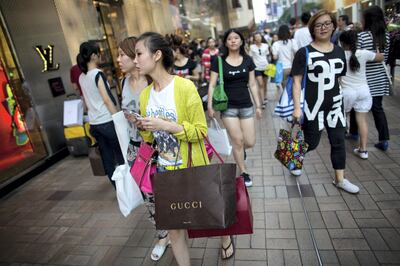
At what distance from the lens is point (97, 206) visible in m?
3.99

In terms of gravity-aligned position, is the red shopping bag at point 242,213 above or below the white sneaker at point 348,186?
above

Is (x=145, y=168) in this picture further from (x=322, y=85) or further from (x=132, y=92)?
(x=322, y=85)

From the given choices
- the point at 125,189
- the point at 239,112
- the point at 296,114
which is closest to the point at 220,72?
the point at 239,112

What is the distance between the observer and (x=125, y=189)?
2.26m

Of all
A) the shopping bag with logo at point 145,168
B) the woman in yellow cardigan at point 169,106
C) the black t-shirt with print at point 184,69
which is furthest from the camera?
the black t-shirt with print at point 184,69

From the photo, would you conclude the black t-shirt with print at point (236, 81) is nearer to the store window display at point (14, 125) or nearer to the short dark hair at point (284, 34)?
the short dark hair at point (284, 34)

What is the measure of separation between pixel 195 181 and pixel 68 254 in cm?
220

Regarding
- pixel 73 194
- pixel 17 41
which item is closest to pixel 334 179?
pixel 73 194

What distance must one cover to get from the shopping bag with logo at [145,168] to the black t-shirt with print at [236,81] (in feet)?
5.32

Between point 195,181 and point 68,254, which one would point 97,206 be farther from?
point 195,181

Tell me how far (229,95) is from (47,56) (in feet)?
14.4

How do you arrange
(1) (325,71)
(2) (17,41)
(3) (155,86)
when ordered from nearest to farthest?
(3) (155,86)
(1) (325,71)
(2) (17,41)

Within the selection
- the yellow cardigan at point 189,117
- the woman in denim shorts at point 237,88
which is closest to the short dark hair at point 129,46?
the yellow cardigan at point 189,117

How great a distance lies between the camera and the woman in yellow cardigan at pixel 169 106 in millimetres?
1924
